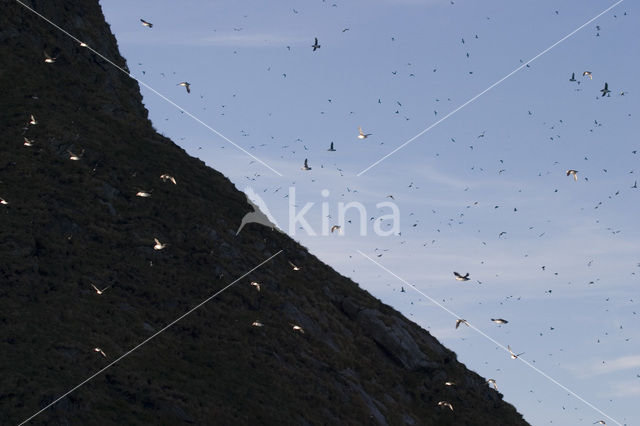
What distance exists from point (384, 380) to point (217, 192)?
26.0m

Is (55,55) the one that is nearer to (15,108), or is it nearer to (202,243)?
(15,108)

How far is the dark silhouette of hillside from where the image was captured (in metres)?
60.9

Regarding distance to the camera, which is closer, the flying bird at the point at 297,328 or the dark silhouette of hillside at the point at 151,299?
the dark silhouette of hillside at the point at 151,299

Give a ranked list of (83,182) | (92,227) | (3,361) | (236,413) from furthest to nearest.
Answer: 1. (83,182)
2. (92,227)
3. (236,413)
4. (3,361)

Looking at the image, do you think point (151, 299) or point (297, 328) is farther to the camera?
point (297, 328)

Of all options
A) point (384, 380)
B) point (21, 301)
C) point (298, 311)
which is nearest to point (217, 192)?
point (298, 311)

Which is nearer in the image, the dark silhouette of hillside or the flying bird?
the dark silhouette of hillside

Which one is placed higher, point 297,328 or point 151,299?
point 297,328

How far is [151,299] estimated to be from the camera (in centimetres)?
7288

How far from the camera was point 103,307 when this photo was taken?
2692 inches

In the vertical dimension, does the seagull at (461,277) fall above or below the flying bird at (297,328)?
above

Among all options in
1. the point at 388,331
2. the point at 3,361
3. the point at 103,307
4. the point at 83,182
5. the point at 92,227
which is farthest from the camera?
the point at 388,331

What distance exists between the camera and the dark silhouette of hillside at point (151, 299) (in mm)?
60938

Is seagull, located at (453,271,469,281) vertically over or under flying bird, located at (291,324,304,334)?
over
